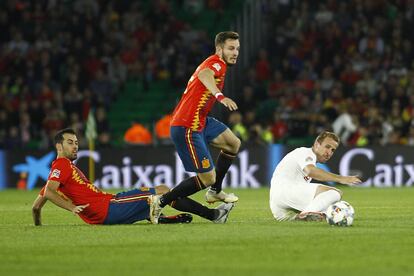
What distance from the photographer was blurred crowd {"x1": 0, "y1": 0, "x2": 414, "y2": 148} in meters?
25.6

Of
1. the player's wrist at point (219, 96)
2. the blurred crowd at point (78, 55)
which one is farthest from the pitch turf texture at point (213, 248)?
the blurred crowd at point (78, 55)

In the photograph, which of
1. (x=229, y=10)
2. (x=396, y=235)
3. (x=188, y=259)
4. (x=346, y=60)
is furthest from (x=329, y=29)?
(x=188, y=259)

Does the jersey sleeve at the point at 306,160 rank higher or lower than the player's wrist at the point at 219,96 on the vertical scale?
lower

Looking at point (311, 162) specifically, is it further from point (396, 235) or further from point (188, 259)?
point (188, 259)

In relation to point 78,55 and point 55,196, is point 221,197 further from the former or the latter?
point 78,55

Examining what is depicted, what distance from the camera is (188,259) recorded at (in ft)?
28.8

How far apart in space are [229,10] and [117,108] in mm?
4428

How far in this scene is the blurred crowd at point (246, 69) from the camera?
2559 cm

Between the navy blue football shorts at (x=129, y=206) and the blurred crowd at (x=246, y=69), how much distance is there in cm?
1263

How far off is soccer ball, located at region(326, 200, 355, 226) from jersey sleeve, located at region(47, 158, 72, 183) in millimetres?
2892

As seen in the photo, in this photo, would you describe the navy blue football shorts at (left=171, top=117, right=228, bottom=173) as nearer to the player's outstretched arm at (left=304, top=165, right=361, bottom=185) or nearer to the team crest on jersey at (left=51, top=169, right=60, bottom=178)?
the player's outstretched arm at (left=304, top=165, right=361, bottom=185)

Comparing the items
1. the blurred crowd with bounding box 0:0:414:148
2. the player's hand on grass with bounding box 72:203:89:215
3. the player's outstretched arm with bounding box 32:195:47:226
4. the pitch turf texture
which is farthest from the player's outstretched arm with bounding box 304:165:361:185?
the blurred crowd with bounding box 0:0:414:148

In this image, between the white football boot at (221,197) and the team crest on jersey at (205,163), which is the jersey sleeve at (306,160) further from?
the team crest on jersey at (205,163)

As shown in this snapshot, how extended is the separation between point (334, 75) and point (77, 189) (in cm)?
1615
